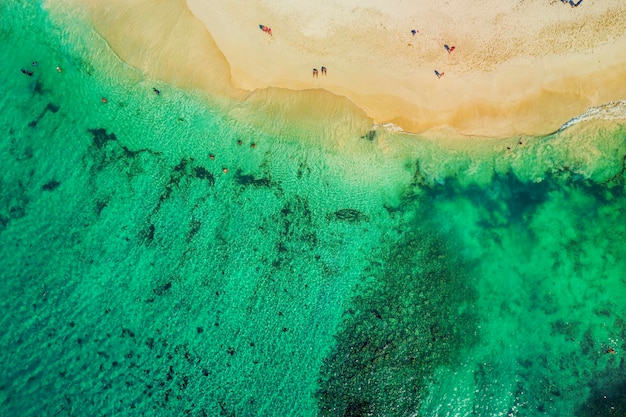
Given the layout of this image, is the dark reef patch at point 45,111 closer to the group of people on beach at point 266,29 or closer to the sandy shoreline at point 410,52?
the sandy shoreline at point 410,52

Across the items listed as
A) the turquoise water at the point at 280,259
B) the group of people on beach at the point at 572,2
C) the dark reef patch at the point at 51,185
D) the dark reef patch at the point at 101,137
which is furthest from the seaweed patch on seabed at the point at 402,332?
the dark reef patch at the point at 51,185

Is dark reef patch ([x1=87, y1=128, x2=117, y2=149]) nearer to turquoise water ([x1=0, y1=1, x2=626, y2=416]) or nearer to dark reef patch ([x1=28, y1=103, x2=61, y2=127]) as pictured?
turquoise water ([x1=0, y1=1, x2=626, y2=416])

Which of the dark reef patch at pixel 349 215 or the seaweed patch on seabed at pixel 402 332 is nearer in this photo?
the seaweed patch on seabed at pixel 402 332

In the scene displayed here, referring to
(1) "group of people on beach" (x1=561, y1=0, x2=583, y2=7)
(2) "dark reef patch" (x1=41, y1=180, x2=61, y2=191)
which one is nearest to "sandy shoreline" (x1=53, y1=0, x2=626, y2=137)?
(1) "group of people on beach" (x1=561, y1=0, x2=583, y2=7)

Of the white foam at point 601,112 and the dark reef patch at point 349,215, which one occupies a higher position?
the white foam at point 601,112

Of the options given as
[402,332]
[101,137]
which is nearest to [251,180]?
[101,137]

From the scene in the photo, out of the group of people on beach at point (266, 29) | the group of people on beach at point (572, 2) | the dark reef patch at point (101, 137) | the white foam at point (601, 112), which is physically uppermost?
the group of people on beach at point (572, 2)

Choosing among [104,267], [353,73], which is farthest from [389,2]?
[104,267]

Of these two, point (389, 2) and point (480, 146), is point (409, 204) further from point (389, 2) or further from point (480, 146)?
point (389, 2)
